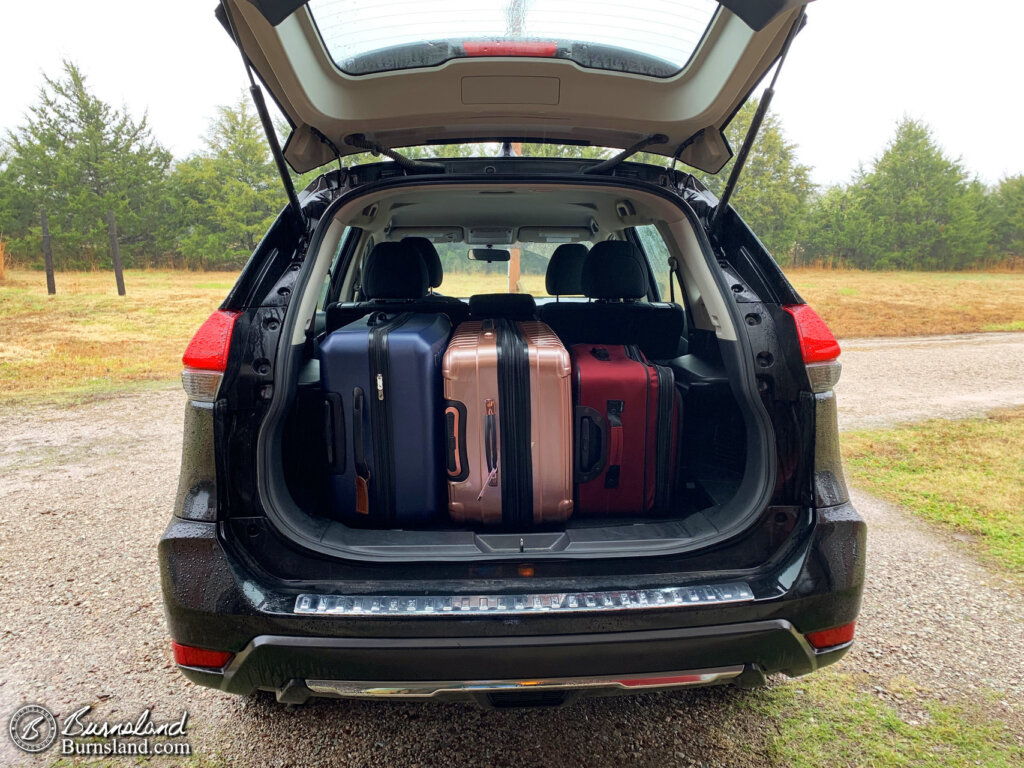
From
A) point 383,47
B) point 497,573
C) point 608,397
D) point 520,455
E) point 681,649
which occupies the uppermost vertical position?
point 383,47

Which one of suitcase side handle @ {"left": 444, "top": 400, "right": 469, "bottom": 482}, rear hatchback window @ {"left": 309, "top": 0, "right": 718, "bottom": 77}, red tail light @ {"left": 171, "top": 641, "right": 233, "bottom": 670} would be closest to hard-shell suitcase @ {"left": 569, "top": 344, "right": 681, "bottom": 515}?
suitcase side handle @ {"left": 444, "top": 400, "right": 469, "bottom": 482}

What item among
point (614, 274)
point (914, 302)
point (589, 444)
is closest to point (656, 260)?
point (614, 274)

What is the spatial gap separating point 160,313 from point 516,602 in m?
13.4

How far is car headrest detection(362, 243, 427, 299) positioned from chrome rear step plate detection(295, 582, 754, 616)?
1424mm

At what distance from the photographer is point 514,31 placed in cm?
166

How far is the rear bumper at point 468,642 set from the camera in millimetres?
1227

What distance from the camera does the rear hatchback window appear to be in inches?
62.1

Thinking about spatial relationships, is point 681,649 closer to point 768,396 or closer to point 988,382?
point 768,396

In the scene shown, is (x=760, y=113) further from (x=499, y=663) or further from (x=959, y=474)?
(x=959, y=474)

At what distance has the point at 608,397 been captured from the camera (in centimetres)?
177

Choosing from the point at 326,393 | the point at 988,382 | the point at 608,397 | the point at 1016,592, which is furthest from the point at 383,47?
the point at 988,382

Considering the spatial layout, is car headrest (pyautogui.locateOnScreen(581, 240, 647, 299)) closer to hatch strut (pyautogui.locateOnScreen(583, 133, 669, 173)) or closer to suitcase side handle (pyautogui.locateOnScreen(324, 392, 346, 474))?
hatch strut (pyautogui.locateOnScreen(583, 133, 669, 173))

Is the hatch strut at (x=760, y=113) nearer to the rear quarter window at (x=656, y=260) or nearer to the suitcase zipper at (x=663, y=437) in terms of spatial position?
the suitcase zipper at (x=663, y=437)

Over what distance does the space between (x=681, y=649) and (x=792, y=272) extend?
2132 centimetres
